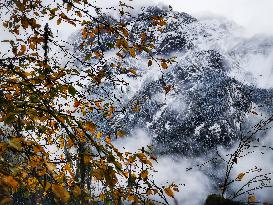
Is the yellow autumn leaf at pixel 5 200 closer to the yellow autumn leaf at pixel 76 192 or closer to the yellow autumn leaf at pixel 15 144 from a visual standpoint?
the yellow autumn leaf at pixel 15 144

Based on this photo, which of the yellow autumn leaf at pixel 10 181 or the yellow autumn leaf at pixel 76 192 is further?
the yellow autumn leaf at pixel 76 192

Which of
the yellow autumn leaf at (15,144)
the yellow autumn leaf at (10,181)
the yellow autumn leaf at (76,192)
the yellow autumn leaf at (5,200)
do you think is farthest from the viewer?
the yellow autumn leaf at (76,192)

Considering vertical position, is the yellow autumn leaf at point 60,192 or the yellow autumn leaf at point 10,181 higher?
the yellow autumn leaf at point 10,181

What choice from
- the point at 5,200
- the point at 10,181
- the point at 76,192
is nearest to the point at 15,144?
the point at 10,181

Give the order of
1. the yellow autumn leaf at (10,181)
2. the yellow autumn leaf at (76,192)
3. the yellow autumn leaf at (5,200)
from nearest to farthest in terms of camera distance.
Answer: the yellow autumn leaf at (5,200) → the yellow autumn leaf at (10,181) → the yellow autumn leaf at (76,192)

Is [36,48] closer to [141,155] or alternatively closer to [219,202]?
[141,155]

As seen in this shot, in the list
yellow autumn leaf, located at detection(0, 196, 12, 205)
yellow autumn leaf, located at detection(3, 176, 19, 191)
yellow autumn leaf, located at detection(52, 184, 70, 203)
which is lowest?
yellow autumn leaf, located at detection(0, 196, 12, 205)

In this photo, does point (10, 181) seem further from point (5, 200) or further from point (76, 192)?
point (76, 192)

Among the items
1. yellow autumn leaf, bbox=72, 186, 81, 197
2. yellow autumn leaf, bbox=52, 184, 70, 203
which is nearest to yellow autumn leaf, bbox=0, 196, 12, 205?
yellow autumn leaf, bbox=52, 184, 70, 203

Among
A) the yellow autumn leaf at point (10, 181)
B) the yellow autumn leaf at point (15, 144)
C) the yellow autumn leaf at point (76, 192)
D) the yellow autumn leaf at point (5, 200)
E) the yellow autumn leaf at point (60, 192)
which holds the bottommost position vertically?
the yellow autumn leaf at point (5, 200)

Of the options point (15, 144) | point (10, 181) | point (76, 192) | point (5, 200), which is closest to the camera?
point (5, 200)

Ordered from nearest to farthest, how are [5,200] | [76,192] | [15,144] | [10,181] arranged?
Answer: [5,200], [10,181], [15,144], [76,192]

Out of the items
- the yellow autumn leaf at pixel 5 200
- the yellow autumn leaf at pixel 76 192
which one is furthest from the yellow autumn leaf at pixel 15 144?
the yellow autumn leaf at pixel 76 192

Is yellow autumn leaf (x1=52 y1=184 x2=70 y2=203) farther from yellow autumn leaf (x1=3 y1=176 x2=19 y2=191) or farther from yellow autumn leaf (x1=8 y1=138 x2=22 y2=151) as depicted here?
yellow autumn leaf (x1=8 y1=138 x2=22 y2=151)
